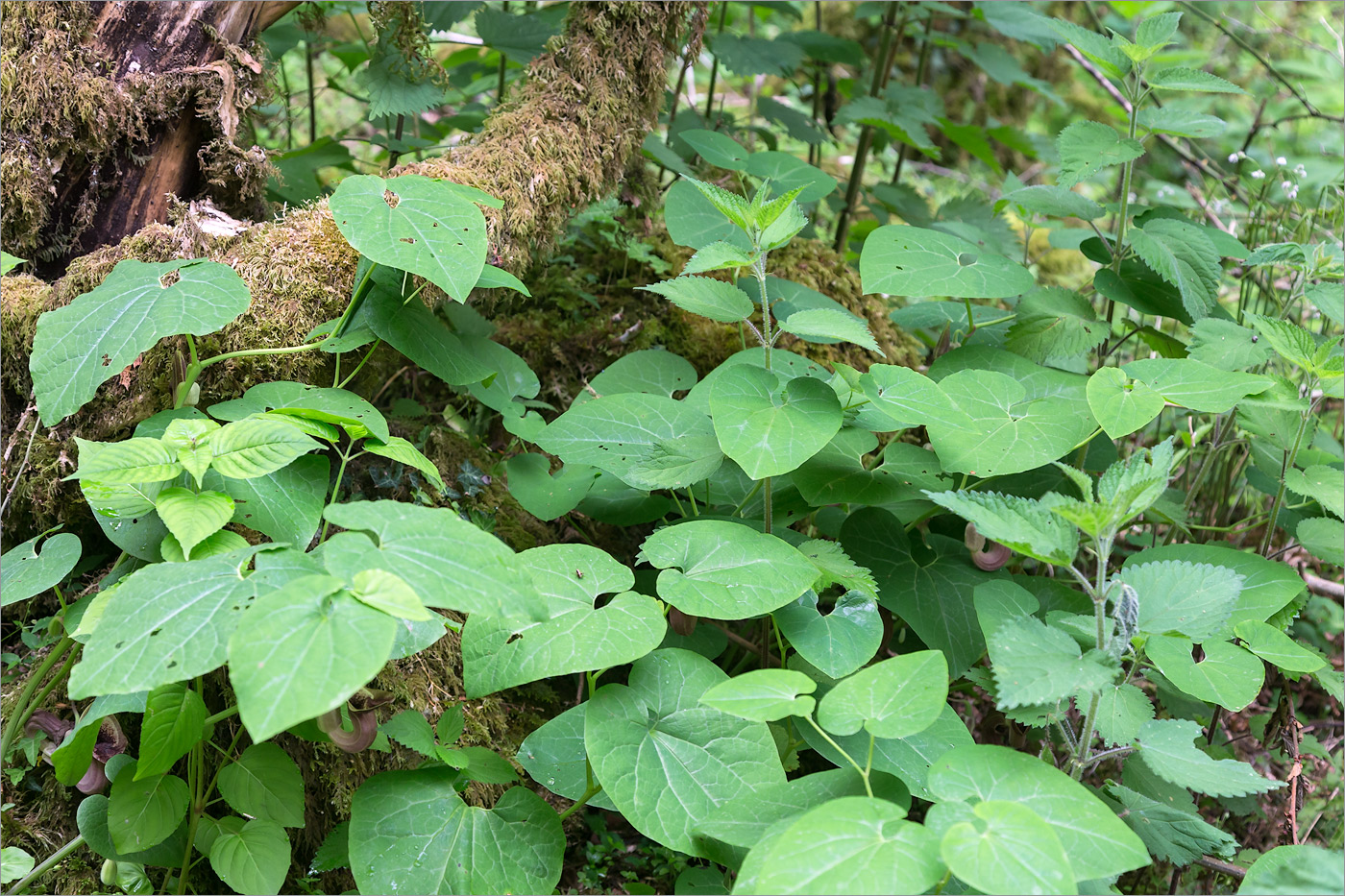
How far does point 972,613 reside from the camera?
67.3 inches

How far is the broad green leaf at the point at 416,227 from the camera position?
1.51 metres

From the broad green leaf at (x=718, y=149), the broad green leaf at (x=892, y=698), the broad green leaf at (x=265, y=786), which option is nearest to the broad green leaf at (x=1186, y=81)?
the broad green leaf at (x=718, y=149)

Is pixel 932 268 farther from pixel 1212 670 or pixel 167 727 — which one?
pixel 167 727

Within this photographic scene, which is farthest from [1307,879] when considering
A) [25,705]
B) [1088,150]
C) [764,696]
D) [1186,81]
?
[25,705]

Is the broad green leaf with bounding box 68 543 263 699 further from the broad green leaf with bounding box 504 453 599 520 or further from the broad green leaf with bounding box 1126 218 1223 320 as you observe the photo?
the broad green leaf with bounding box 1126 218 1223 320

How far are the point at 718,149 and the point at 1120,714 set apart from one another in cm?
179

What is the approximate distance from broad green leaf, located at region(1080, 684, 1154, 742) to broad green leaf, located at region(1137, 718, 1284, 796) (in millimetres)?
19

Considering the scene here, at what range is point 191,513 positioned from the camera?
1.26 meters

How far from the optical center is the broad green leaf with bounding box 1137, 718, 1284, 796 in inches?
45.6

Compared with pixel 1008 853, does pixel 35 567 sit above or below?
below

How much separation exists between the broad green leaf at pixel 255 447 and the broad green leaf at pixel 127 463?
63 millimetres

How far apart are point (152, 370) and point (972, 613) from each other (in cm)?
174

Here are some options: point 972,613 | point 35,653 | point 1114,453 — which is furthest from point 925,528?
point 35,653

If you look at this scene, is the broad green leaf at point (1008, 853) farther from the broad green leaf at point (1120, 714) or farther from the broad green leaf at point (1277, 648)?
the broad green leaf at point (1277, 648)
